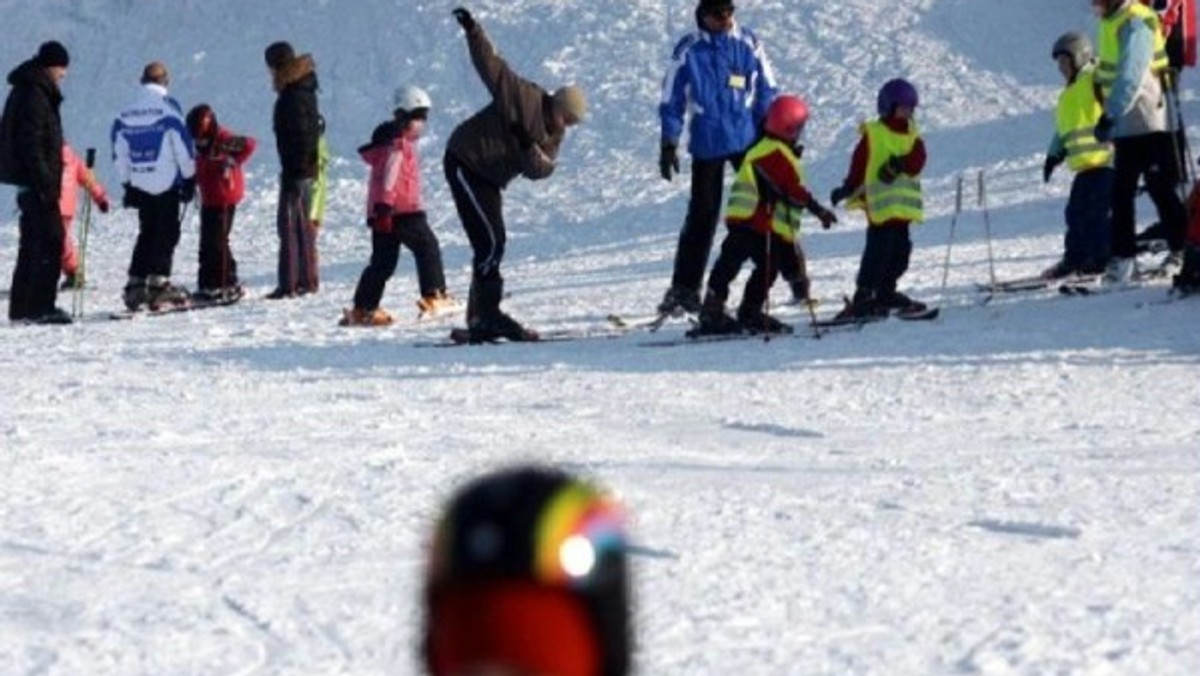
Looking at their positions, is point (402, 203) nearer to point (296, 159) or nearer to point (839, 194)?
point (296, 159)

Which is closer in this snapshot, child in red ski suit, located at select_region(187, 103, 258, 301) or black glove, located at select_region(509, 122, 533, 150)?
black glove, located at select_region(509, 122, 533, 150)

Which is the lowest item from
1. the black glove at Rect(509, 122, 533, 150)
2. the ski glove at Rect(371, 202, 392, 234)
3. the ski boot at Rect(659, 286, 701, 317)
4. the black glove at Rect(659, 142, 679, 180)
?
the ski boot at Rect(659, 286, 701, 317)

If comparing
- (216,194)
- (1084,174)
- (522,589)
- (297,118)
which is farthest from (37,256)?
(522,589)

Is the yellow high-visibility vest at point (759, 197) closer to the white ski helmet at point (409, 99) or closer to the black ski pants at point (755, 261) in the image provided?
the black ski pants at point (755, 261)

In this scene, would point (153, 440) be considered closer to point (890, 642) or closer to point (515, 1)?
point (890, 642)

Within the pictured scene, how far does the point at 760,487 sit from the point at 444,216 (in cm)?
1556

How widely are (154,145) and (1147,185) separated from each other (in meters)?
6.57

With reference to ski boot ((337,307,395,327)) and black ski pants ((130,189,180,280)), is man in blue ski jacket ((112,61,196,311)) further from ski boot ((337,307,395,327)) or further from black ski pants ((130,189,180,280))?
ski boot ((337,307,395,327))

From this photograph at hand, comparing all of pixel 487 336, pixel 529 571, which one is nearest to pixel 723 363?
pixel 487 336

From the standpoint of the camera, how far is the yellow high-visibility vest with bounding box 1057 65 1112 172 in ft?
39.1

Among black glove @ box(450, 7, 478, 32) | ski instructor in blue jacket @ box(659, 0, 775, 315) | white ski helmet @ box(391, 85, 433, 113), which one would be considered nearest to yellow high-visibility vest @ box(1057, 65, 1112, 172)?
ski instructor in blue jacket @ box(659, 0, 775, 315)

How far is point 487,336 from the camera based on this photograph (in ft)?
35.2

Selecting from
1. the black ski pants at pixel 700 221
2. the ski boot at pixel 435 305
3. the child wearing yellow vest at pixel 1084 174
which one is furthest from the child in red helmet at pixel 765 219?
the ski boot at pixel 435 305

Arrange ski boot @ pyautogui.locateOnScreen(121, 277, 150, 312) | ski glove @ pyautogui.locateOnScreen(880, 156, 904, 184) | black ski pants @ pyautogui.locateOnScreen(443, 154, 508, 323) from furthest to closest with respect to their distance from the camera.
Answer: ski boot @ pyautogui.locateOnScreen(121, 277, 150, 312), ski glove @ pyautogui.locateOnScreen(880, 156, 904, 184), black ski pants @ pyautogui.locateOnScreen(443, 154, 508, 323)
